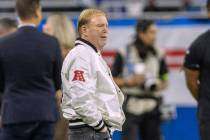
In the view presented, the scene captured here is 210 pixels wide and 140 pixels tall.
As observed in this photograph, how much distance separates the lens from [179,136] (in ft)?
37.6

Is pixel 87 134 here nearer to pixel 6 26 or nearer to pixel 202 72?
pixel 202 72

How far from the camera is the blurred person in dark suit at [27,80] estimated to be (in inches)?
263

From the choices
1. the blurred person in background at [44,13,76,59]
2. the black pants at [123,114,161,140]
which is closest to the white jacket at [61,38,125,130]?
the blurred person in background at [44,13,76,59]

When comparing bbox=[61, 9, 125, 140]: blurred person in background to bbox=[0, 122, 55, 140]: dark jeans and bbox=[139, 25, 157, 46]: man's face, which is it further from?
bbox=[139, 25, 157, 46]: man's face

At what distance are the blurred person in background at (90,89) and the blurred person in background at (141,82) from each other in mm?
3885

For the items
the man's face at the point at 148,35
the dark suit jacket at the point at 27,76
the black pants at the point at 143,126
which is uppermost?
the dark suit jacket at the point at 27,76

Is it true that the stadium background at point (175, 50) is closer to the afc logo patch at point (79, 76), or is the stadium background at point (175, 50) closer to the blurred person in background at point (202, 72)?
the blurred person in background at point (202, 72)

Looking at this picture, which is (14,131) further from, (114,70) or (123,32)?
(123,32)

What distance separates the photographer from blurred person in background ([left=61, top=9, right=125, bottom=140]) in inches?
229

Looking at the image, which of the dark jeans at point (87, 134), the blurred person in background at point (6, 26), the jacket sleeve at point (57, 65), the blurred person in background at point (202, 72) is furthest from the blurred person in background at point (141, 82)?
the dark jeans at point (87, 134)

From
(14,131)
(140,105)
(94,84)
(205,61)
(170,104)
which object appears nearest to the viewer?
(94,84)

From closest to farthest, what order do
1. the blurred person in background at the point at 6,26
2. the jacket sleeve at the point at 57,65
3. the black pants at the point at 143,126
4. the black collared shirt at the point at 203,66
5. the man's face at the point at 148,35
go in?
the jacket sleeve at the point at 57,65, the black collared shirt at the point at 203,66, the blurred person in background at the point at 6,26, the black pants at the point at 143,126, the man's face at the point at 148,35

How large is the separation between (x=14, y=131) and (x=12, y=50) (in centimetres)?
68

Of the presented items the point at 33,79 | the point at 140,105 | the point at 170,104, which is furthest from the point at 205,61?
the point at 170,104
